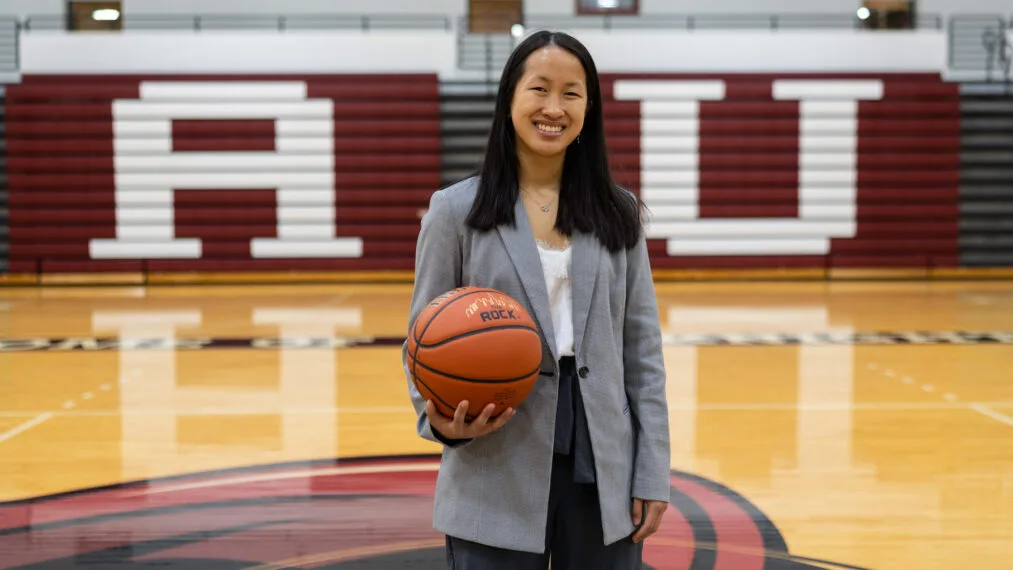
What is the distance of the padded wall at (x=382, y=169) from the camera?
42.6ft

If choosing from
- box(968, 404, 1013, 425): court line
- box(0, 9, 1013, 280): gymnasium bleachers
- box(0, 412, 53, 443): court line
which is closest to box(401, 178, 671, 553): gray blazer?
box(0, 412, 53, 443): court line

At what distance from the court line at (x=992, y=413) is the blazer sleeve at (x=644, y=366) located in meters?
3.81

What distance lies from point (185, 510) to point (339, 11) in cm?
1118

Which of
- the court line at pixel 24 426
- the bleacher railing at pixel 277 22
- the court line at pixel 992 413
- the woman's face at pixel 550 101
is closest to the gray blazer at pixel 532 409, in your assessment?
the woman's face at pixel 550 101

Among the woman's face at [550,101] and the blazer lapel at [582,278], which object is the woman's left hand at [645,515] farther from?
the woman's face at [550,101]

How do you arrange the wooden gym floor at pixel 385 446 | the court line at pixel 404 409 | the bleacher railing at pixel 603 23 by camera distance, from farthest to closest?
the bleacher railing at pixel 603 23 → the court line at pixel 404 409 → the wooden gym floor at pixel 385 446

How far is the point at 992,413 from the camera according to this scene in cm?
497

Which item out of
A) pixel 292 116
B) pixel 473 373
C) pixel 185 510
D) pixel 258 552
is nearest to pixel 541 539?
pixel 473 373

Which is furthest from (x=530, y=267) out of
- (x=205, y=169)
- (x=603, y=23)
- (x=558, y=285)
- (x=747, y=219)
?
(x=603, y=23)

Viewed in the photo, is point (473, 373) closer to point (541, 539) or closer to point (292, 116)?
point (541, 539)

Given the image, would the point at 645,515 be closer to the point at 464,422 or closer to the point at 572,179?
the point at 464,422

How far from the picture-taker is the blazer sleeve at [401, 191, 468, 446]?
5.07 feet

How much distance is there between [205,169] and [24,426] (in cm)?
877

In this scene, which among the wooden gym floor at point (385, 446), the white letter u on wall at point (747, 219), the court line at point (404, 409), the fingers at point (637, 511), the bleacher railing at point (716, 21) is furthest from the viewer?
the bleacher railing at point (716, 21)
